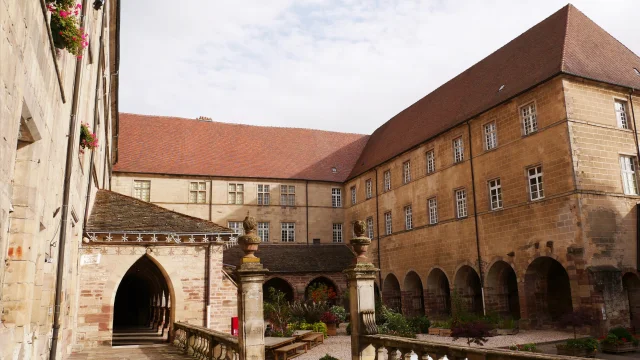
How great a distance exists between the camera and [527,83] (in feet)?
65.8

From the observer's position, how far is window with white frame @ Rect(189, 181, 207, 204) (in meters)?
30.9

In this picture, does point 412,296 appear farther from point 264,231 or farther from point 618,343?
point 618,343

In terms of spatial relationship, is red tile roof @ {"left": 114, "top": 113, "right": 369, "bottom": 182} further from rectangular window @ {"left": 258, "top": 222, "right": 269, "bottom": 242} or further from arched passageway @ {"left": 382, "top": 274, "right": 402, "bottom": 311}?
arched passageway @ {"left": 382, "top": 274, "right": 402, "bottom": 311}

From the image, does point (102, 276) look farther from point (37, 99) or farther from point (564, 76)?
point (564, 76)

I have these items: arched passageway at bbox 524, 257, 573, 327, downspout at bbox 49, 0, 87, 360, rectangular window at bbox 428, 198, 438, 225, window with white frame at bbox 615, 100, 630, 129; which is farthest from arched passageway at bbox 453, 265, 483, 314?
downspout at bbox 49, 0, 87, 360

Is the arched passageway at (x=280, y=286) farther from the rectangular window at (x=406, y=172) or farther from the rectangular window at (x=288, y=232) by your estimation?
the rectangular window at (x=406, y=172)

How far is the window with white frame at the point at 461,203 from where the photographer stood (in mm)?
22859

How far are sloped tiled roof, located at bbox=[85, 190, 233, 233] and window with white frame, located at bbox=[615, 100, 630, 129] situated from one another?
14353 mm

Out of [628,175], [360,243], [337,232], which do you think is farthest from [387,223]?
[360,243]

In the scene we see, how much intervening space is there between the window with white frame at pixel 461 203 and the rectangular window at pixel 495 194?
1528mm

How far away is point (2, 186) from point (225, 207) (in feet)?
88.9

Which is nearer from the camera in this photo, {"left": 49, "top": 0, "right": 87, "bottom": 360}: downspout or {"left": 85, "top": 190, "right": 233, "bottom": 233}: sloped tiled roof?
{"left": 49, "top": 0, "right": 87, "bottom": 360}: downspout

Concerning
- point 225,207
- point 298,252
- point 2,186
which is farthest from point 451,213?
point 2,186

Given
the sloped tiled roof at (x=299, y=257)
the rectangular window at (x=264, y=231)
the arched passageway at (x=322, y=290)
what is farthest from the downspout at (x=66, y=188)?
the rectangular window at (x=264, y=231)
